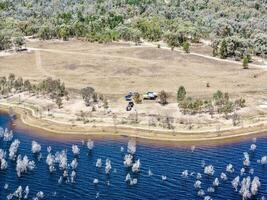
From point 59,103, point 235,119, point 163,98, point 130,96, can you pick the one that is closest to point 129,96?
point 130,96

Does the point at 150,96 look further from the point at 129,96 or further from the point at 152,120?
the point at 152,120

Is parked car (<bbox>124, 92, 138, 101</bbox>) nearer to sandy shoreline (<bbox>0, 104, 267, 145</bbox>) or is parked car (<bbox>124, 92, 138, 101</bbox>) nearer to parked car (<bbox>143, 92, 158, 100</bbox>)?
parked car (<bbox>143, 92, 158, 100</bbox>)

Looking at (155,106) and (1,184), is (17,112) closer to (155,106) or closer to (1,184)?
(155,106)

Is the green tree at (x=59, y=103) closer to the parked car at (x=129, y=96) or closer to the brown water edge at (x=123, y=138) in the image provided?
the brown water edge at (x=123, y=138)

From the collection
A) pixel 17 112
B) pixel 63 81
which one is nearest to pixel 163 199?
pixel 17 112

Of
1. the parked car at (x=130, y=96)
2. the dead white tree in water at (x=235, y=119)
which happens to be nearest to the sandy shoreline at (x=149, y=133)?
the dead white tree in water at (x=235, y=119)

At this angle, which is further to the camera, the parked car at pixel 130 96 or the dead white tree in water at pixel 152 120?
the parked car at pixel 130 96
